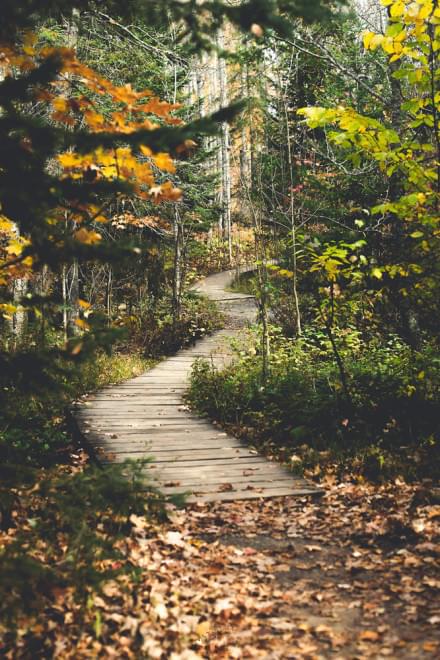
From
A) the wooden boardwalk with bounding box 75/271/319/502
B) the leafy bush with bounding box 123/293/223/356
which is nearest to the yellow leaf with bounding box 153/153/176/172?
the wooden boardwalk with bounding box 75/271/319/502

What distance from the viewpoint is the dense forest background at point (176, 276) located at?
255cm

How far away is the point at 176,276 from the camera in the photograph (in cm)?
1552

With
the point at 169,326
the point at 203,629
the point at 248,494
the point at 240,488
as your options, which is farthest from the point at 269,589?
the point at 169,326

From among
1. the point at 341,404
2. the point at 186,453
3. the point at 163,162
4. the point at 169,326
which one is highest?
the point at 163,162

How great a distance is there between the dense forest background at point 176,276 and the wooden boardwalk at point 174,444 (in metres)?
0.36

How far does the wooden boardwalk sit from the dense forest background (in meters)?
0.36

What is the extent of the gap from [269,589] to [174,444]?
3.35 meters

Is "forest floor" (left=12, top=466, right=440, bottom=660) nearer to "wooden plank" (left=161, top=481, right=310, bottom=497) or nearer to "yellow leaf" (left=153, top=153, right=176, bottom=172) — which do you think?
"wooden plank" (left=161, top=481, right=310, bottom=497)

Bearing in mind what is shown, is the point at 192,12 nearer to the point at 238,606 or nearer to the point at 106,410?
the point at 238,606

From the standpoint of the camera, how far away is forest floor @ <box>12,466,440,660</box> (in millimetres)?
3141

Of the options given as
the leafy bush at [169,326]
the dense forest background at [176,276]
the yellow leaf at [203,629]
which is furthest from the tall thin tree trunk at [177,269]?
the yellow leaf at [203,629]

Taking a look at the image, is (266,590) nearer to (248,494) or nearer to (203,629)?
(203,629)

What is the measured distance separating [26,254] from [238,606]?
2578 mm

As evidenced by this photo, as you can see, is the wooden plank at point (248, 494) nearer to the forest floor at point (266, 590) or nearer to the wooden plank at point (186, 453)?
the forest floor at point (266, 590)
